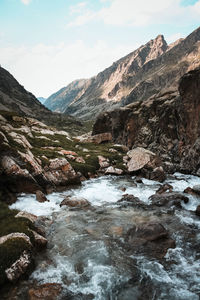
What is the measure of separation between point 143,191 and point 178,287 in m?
12.3

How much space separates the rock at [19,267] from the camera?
24.5 ft

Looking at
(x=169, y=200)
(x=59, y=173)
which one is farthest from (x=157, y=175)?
(x=59, y=173)

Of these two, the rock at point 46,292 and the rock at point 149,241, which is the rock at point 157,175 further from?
the rock at point 46,292

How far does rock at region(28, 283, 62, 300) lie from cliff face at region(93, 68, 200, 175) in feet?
73.6

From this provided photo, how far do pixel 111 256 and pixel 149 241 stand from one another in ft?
7.20

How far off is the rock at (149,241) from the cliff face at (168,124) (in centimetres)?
1689

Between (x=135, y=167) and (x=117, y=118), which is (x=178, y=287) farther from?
(x=117, y=118)

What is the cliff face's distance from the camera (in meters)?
27.7

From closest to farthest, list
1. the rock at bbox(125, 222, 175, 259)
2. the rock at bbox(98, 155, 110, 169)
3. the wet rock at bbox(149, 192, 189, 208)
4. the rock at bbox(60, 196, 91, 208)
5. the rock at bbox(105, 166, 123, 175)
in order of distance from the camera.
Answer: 1. the rock at bbox(125, 222, 175, 259)
2. the wet rock at bbox(149, 192, 189, 208)
3. the rock at bbox(60, 196, 91, 208)
4. the rock at bbox(105, 166, 123, 175)
5. the rock at bbox(98, 155, 110, 169)

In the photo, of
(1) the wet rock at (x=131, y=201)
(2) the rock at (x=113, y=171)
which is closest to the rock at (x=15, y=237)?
(1) the wet rock at (x=131, y=201)

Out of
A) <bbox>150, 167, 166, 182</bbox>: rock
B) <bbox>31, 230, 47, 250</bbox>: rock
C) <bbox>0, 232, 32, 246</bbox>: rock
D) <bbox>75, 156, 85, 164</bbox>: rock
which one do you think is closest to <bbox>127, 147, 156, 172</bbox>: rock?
<bbox>150, 167, 166, 182</bbox>: rock

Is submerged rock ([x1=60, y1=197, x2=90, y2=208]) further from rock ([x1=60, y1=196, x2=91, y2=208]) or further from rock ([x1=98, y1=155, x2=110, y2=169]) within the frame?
rock ([x1=98, y1=155, x2=110, y2=169])

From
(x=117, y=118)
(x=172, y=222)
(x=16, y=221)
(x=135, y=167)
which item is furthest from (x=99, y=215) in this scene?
(x=117, y=118)

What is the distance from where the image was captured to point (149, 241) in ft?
33.8
